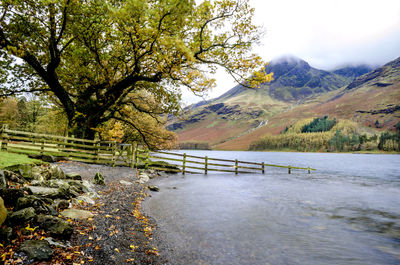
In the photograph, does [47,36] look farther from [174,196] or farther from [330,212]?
[330,212]

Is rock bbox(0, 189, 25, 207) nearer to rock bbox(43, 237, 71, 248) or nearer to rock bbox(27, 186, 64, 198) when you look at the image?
rock bbox(27, 186, 64, 198)

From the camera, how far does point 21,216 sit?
4.25 m

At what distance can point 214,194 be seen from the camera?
14.6 m

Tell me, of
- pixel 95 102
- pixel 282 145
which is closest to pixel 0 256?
pixel 95 102

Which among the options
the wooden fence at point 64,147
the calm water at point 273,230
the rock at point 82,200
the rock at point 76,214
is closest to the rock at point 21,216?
the rock at point 76,214

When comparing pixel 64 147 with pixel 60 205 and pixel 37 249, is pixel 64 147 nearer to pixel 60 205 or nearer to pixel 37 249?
pixel 60 205

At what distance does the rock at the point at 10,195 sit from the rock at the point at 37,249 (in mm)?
1615

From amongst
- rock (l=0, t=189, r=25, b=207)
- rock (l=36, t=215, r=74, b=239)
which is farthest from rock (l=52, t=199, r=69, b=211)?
rock (l=36, t=215, r=74, b=239)

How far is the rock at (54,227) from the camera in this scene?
14.4 ft

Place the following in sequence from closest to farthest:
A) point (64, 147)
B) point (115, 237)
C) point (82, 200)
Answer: point (115, 237), point (82, 200), point (64, 147)

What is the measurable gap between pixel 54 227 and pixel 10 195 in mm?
1453

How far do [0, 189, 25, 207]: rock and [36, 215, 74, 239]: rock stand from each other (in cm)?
87

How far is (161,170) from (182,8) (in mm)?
17718

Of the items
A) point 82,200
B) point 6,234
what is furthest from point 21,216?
point 82,200
